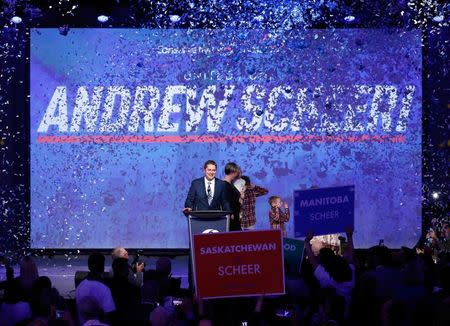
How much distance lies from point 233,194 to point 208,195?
10.9 inches

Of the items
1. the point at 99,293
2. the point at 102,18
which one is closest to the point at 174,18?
the point at 102,18

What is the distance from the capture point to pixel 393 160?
14.2m

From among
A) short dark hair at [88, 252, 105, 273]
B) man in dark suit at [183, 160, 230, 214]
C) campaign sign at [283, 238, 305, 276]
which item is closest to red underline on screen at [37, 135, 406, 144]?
man in dark suit at [183, 160, 230, 214]

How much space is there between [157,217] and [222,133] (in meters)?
1.49

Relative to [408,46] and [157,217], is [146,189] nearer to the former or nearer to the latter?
[157,217]

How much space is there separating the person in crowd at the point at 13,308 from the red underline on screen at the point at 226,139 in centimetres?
728

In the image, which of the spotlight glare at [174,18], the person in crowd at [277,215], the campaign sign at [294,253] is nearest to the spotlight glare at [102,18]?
the spotlight glare at [174,18]

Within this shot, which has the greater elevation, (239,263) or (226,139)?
(226,139)

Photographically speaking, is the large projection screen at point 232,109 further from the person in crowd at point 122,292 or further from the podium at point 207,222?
the person in crowd at point 122,292

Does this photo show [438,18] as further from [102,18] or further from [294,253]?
[294,253]

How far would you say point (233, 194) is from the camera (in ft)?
36.8

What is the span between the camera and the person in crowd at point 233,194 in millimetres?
11148

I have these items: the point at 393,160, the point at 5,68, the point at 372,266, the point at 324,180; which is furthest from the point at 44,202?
the point at 372,266

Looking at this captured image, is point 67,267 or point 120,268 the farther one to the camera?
point 67,267
